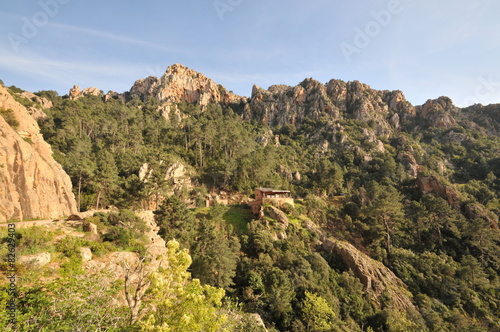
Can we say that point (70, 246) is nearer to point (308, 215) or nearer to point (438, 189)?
point (308, 215)

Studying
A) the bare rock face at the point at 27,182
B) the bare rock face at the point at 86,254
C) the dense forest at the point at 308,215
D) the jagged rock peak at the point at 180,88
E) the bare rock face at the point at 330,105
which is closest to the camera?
the bare rock face at the point at 86,254

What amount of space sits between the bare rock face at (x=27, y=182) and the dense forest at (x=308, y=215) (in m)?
6.92

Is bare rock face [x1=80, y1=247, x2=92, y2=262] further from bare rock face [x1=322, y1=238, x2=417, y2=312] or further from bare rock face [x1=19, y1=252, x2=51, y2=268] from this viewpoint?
bare rock face [x1=322, y1=238, x2=417, y2=312]

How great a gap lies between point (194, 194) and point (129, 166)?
607 inches

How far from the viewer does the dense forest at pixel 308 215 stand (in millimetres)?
26000

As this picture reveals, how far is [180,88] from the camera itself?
359 feet

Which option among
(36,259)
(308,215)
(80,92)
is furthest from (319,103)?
(80,92)

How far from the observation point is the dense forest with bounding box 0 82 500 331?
85.3 ft

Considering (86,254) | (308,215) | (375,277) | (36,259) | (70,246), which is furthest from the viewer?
(308,215)

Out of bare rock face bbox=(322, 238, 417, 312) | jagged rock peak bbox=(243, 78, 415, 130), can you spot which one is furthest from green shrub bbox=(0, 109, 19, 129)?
jagged rock peak bbox=(243, 78, 415, 130)

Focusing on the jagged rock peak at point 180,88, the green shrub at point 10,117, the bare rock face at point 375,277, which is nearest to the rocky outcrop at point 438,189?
the bare rock face at point 375,277

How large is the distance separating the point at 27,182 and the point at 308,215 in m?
46.3

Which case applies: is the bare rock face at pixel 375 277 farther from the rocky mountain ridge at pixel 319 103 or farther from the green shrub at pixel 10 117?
the rocky mountain ridge at pixel 319 103

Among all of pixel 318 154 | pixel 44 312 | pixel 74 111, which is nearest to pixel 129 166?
pixel 74 111
